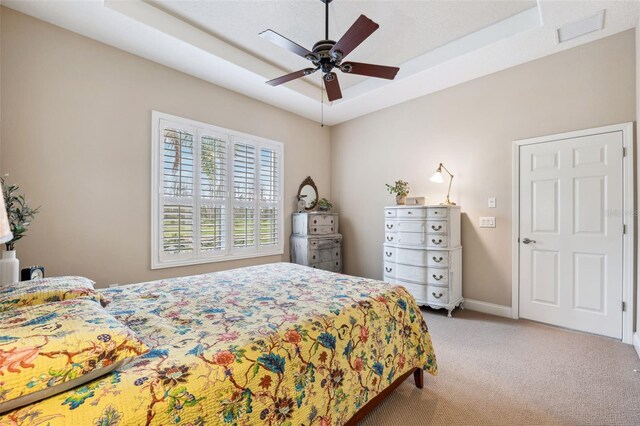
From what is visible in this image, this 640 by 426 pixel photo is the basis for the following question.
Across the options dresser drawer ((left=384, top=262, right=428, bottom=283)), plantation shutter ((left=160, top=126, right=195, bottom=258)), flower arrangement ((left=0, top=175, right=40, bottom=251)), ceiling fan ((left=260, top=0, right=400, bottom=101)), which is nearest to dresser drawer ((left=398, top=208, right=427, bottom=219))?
dresser drawer ((left=384, top=262, right=428, bottom=283))

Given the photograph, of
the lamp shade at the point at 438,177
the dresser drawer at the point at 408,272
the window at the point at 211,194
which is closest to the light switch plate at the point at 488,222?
the lamp shade at the point at 438,177

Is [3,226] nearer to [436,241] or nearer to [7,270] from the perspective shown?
[7,270]

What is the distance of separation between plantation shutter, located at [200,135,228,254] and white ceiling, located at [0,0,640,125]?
32.8 inches

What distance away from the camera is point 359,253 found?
4.87 metres

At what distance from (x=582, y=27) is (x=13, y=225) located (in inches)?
196

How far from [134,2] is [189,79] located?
1001mm

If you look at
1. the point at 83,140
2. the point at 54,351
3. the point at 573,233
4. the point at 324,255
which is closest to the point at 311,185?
the point at 324,255

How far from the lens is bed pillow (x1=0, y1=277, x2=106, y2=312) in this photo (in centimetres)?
137

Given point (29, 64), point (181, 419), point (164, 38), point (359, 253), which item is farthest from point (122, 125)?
point (359, 253)

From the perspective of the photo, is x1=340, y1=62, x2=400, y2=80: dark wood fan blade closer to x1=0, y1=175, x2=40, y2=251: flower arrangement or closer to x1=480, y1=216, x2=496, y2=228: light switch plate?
x1=480, y1=216, x2=496, y2=228: light switch plate

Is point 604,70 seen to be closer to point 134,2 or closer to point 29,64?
point 134,2

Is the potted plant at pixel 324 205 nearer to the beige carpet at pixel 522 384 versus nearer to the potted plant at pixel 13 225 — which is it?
the beige carpet at pixel 522 384

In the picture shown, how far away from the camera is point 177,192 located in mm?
3412

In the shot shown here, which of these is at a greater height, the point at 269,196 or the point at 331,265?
the point at 269,196
